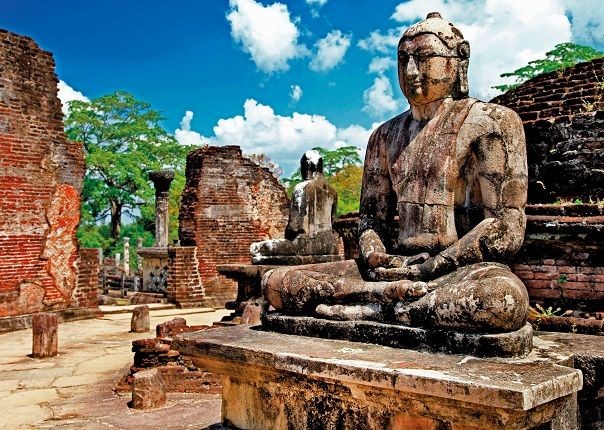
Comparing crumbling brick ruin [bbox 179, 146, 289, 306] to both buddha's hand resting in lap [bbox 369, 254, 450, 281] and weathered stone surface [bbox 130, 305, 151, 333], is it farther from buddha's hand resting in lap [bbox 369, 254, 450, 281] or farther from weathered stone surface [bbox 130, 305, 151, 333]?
buddha's hand resting in lap [bbox 369, 254, 450, 281]

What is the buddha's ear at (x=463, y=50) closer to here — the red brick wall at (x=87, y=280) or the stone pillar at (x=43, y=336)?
the stone pillar at (x=43, y=336)

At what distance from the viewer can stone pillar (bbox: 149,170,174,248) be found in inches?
697

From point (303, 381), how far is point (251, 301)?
534 cm

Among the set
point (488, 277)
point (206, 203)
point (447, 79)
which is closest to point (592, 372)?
point (488, 277)

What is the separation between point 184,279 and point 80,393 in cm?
838

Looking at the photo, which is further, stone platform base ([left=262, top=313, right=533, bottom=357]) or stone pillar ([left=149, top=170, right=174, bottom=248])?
stone pillar ([left=149, top=170, right=174, bottom=248])

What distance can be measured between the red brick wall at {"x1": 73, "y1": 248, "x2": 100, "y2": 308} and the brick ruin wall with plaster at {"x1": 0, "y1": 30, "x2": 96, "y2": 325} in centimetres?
3

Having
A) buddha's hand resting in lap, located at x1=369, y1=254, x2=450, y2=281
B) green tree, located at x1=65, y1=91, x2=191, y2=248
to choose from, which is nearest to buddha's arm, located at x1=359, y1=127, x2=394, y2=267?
buddha's hand resting in lap, located at x1=369, y1=254, x2=450, y2=281

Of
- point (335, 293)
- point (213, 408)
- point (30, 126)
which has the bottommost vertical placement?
point (213, 408)

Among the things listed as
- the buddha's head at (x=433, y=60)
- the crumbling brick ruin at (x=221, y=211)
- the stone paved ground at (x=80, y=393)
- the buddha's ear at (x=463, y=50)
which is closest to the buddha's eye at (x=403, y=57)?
the buddha's head at (x=433, y=60)

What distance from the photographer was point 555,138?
7.39 m

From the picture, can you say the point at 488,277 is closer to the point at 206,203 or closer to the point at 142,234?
the point at 206,203

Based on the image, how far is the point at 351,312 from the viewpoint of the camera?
267 centimetres

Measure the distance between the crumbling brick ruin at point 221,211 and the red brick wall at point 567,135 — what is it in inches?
324
